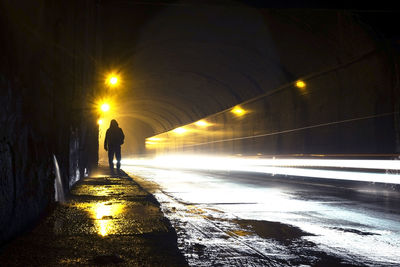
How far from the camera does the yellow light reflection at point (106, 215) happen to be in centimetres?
409

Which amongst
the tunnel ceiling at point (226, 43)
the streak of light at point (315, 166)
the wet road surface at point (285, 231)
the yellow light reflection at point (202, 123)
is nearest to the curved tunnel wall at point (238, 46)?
the tunnel ceiling at point (226, 43)

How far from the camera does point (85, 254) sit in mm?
3150

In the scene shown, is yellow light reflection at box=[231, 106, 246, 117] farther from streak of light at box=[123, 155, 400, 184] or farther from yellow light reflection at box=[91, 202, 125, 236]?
yellow light reflection at box=[91, 202, 125, 236]

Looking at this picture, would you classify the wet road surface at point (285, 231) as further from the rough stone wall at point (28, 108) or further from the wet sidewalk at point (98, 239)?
the rough stone wall at point (28, 108)

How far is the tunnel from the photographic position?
3.51 metres

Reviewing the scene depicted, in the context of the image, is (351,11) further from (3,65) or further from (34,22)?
(3,65)

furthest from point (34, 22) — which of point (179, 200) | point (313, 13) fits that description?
point (313, 13)

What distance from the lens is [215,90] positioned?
23.3 metres

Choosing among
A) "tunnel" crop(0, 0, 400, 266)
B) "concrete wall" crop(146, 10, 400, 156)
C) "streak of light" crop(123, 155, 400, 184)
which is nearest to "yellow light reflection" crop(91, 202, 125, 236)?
"tunnel" crop(0, 0, 400, 266)

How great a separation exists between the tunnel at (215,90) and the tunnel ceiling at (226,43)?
55 mm

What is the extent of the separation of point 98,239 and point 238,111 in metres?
17.2

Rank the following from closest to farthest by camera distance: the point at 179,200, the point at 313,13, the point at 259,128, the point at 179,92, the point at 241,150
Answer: the point at 179,200 → the point at 313,13 → the point at 259,128 → the point at 241,150 → the point at 179,92

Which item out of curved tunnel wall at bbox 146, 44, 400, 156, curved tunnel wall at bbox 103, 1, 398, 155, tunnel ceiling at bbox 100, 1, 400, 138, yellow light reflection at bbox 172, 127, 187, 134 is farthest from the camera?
yellow light reflection at bbox 172, 127, 187, 134

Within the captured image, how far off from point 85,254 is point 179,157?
27.3m
